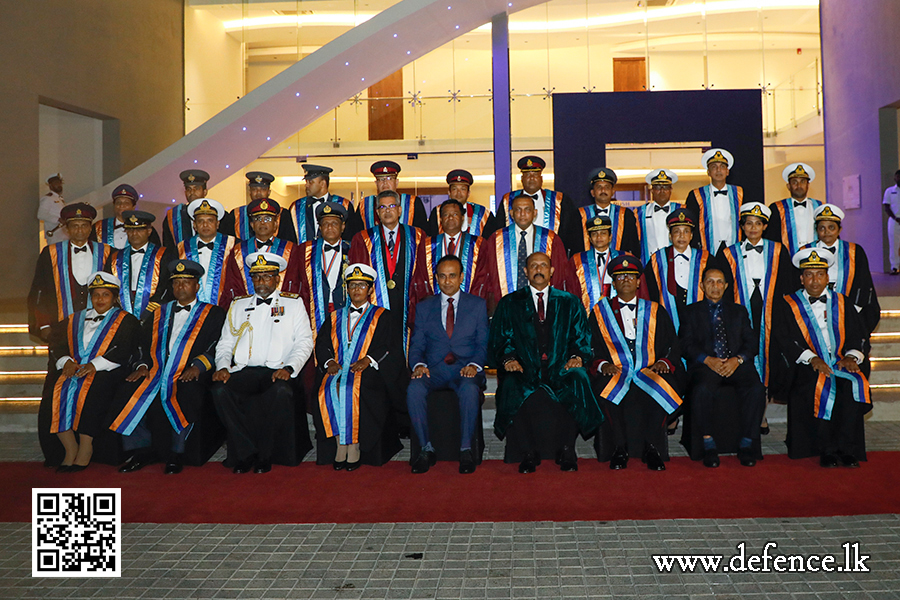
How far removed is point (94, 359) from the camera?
510 cm

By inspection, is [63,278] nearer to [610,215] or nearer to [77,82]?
[610,215]

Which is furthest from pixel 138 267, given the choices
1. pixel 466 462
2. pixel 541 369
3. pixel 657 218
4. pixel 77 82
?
pixel 77 82

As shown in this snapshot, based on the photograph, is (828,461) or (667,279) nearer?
(828,461)

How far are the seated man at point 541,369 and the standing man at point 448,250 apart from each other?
76cm

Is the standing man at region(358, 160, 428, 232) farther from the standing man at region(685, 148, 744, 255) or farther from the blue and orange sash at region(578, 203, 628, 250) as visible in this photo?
the standing man at region(685, 148, 744, 255)

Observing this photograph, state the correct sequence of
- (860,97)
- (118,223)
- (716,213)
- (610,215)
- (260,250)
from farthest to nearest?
1. (860,97)
2. (118,223)
3. (716,213)
4. (610,215)
5. (260,250)

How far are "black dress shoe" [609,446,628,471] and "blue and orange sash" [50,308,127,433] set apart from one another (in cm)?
357

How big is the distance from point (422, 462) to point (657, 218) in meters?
3.21

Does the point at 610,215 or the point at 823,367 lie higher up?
the point at 610,215

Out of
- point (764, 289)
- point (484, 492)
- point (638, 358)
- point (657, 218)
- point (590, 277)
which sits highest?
point (657, 218)

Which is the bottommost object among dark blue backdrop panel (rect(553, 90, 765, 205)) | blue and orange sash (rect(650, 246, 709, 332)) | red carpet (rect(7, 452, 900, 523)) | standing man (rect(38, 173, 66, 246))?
red carpet (rect(7, 452, 900, 523))

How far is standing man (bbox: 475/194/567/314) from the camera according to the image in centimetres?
571

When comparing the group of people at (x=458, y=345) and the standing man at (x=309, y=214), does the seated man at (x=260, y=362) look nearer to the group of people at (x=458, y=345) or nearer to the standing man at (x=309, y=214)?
the group of people at (x=458, y=345)

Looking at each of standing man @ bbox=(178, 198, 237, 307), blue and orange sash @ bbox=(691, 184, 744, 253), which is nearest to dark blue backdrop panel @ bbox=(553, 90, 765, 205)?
blue and orange sash @ bbox=(691, 184, 744, 253)
